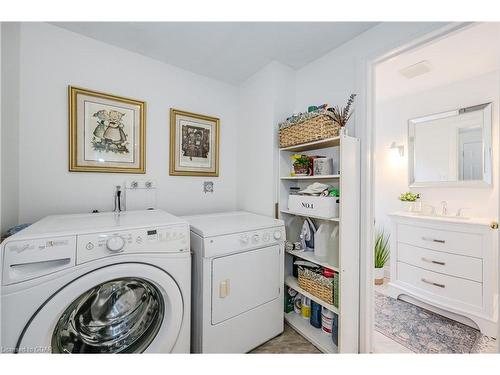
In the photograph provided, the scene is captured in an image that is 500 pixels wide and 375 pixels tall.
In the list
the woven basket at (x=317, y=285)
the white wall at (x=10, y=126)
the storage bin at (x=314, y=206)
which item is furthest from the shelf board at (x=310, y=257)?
the white wall at (x=10, y=126)

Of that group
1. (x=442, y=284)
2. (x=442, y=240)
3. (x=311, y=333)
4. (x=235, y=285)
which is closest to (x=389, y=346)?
(x=311, y=333)

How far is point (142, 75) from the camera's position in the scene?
1.67m

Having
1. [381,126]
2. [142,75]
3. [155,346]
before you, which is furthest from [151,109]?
[381,126]

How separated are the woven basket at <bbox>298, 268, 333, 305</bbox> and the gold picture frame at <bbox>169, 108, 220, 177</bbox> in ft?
4.03

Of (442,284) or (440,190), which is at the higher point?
(440,190)

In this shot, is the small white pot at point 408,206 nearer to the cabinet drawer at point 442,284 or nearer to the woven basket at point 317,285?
the cabinet drawer at point 442,284

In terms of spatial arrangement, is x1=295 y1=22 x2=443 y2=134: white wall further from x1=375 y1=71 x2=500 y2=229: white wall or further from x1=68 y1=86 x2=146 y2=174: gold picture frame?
x1=68 y1=86 x2=146 y2=174: gold picture frame

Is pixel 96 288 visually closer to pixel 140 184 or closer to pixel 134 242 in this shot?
pixel 134 242

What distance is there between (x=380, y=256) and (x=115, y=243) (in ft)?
8.90

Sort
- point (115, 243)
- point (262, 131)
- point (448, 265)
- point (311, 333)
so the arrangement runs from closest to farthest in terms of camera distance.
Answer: point (115, 243) → point (311, 333) → point (448, 265) → point (262, 131)

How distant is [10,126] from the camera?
1.19 meters

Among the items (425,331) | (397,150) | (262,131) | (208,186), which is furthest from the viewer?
(397,150)

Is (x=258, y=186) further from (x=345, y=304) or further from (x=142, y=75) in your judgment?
(x=142, y=75)

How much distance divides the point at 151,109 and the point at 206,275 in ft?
4.63
